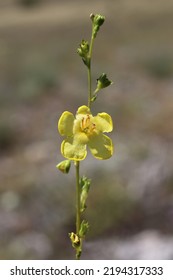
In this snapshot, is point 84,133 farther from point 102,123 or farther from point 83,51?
point 83,51

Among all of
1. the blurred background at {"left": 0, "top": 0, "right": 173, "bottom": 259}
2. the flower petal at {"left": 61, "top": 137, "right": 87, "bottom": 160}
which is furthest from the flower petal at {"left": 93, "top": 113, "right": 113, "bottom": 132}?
the blurred background at {"left": 0, "top": 0, "right": 173, "bottom": 259}

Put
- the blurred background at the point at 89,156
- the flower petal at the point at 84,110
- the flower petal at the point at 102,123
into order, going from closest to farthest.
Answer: the flower petal at the point at 84,110
the flower petal at the point at 102,123
the blurred background at the point at 89,156

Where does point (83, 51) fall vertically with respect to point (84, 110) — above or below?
above

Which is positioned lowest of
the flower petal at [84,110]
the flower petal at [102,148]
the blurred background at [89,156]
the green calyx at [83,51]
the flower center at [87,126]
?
the blurred background at [89,156]

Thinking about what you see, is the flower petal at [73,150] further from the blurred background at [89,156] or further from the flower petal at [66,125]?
the blurred background at [89,156]

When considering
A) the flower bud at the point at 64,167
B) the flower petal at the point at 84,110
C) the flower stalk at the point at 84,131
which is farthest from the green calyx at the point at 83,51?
the flower bud at the point at 64,167

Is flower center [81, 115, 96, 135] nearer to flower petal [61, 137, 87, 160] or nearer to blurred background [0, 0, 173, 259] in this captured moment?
flower petal [61, 137, 87, 160]

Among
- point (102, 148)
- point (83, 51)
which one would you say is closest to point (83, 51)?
Result: point (83, 51)

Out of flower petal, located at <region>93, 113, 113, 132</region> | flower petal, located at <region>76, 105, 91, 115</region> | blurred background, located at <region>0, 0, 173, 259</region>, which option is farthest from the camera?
blurred background, located at <region>0, 0, 173, 259</region>
